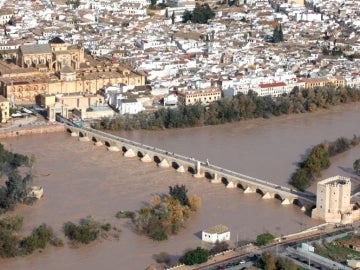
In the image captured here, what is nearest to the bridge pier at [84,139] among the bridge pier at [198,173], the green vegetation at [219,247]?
the bridge pier at [198,173]

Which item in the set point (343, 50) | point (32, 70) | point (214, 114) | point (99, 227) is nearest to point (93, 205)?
point (99, 227)

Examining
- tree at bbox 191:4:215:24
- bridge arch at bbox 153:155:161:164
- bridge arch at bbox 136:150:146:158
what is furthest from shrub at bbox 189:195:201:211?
tree at bbox 191:4:215:24

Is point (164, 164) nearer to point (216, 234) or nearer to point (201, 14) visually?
point (216, 234)

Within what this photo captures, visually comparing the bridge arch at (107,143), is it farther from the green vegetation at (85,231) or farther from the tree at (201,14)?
the tree at (201,14)

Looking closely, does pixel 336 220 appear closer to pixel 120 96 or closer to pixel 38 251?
pixel 38 251

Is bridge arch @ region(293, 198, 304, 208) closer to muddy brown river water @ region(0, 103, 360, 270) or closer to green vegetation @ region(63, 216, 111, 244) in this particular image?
muddy brown river water @ region(0, 103, 360, 270)
